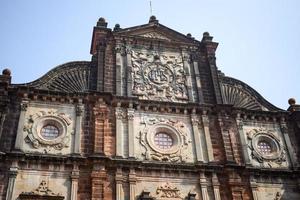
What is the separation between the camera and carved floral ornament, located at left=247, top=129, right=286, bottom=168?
2197 centimetres

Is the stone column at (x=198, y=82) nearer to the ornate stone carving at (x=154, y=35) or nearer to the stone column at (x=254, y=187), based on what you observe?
the ornate stone carving at (x=154, y=35)

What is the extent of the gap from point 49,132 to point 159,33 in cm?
894

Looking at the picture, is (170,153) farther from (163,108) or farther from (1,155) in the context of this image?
(1,155)

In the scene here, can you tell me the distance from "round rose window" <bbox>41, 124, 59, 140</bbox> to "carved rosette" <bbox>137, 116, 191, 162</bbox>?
3775 millimetres

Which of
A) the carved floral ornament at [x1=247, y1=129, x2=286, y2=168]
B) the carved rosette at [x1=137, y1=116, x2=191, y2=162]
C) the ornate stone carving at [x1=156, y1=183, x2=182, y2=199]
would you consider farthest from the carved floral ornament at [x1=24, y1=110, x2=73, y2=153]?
the carved floral ornament at [x1=247, y1=129, x2=286, y2=168]

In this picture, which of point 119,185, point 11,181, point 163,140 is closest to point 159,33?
point 163,140

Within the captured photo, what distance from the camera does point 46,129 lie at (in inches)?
814

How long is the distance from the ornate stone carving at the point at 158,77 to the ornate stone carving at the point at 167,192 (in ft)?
16.1

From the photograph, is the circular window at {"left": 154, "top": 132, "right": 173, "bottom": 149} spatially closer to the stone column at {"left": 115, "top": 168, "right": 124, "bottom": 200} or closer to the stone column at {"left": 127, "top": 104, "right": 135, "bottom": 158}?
the stone column at {"left": 127, "top": 104, "right": 135, "bottom": 158}

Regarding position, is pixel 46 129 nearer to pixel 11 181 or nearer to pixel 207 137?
pixel 11 181

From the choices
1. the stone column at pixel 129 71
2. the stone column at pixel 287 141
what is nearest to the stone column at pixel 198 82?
the stone column at pixel 129 71

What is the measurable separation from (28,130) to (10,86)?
2505 mm

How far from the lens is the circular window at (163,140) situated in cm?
2136

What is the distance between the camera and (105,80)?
74.3 ft
